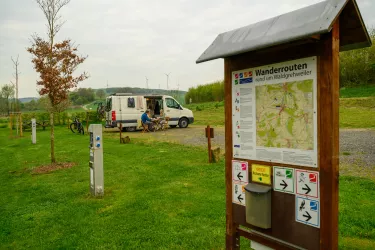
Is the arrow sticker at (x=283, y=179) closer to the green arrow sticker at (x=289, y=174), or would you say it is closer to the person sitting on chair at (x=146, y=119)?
the green arrow sticker at (x=289, y=174)

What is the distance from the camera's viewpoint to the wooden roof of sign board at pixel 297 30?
2250 millimetres

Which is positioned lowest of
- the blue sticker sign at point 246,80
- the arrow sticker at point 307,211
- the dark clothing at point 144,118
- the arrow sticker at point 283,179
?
the arrow sticker at point 307,211

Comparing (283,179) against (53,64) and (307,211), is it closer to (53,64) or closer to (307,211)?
(307,211)

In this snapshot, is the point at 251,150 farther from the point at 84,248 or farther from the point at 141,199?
the point at 141,199

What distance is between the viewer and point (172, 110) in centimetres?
1991

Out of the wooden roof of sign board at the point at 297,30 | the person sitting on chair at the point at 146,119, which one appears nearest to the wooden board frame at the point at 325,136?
the wooden roof of sign board at the point at 297,30

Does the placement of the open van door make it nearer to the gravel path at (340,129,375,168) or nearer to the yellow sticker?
the gravel path at (340,129,375,168)

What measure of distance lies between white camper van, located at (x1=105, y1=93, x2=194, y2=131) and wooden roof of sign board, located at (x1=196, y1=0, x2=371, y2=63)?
1656 centimetres

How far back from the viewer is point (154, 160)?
895 cm

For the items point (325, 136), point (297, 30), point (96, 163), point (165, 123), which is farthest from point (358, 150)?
point (165, 123)

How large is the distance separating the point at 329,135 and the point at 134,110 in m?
17.7

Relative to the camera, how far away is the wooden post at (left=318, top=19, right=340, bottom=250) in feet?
7.68

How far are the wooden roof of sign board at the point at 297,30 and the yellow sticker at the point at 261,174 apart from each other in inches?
39.3

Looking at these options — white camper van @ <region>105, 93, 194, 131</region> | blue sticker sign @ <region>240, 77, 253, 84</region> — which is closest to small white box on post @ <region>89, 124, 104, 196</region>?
blue sticker sign @ <region>240, 77, 253, 84</region>
